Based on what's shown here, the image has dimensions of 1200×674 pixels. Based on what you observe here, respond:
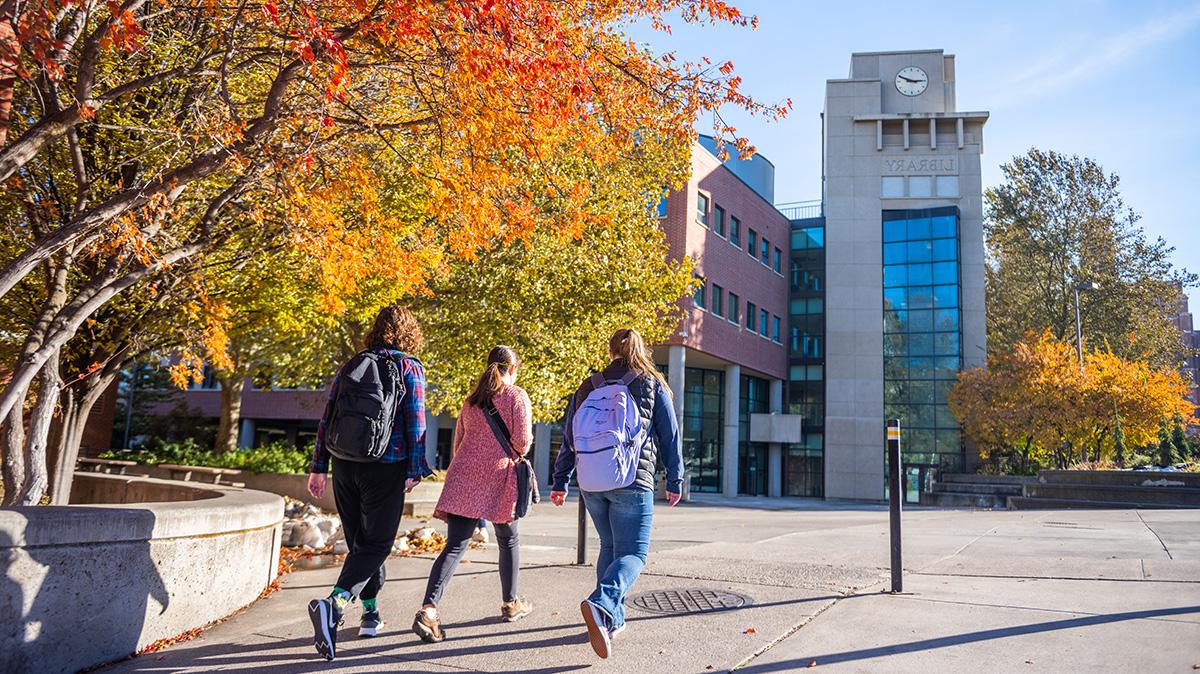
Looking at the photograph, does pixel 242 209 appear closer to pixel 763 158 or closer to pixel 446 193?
pixel 446 193

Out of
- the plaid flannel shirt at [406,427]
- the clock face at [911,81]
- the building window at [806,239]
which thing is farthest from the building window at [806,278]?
the plaid flannel shirt at [406,427]

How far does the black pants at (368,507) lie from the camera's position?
4578mm

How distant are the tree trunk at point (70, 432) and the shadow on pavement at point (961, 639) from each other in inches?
352

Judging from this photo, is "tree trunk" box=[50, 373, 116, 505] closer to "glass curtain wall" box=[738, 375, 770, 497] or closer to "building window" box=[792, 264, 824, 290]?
→ "glass curtain wall" box=[738, 375, 770, 497]

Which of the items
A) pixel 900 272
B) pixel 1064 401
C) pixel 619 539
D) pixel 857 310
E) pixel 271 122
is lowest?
pixel 619 539

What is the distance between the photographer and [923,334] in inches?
1654

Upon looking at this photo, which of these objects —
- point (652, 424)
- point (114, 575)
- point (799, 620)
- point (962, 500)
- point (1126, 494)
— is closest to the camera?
point (114, 575)

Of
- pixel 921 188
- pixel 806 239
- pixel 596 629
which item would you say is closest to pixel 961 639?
pixel 596 629

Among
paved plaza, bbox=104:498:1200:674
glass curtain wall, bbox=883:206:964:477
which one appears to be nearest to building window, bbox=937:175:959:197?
glass curtain wall, bbox=883:206:964:477

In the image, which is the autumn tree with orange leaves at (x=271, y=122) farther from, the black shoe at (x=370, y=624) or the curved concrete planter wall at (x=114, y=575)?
the black shoe at (x=370, y=624)

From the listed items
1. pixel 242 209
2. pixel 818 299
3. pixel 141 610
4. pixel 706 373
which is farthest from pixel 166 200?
pixel 818 299

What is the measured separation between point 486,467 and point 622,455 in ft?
3.32

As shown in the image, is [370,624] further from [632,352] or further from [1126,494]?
[1126,494]

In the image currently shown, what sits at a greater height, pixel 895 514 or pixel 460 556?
pixel 895 514
